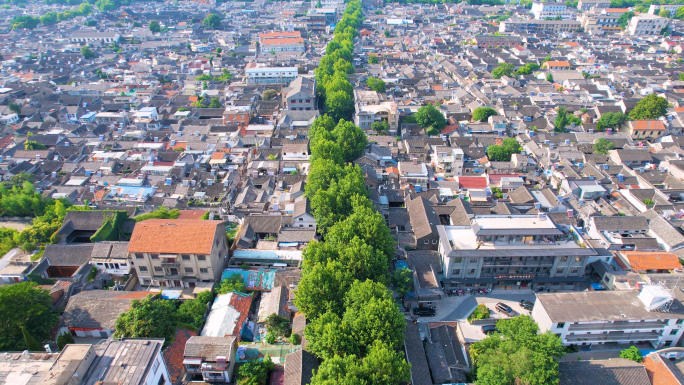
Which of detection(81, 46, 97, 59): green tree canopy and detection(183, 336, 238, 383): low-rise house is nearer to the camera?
detection(183, 336, 238, 383): low-rise house

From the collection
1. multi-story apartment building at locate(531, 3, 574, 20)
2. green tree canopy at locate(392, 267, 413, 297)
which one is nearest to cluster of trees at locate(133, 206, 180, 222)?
green tree canopy at locate(392, 267, 413, 297)

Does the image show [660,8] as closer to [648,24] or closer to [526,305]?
[648,24]

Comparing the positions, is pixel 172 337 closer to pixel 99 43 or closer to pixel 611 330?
pixel 611 330

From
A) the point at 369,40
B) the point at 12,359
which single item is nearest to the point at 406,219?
the point at 12,359

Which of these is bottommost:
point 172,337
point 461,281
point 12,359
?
point 461,281

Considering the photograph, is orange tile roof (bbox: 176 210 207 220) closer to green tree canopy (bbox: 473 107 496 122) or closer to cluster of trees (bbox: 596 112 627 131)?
green tree canopy (bbox: 473 107 496 122)

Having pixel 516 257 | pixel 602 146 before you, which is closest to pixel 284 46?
pixel 602 146
